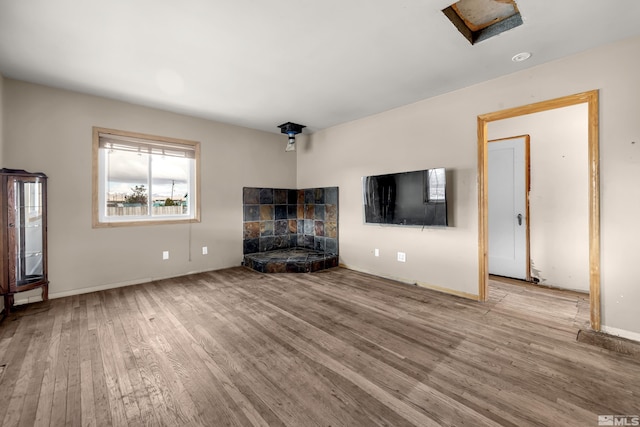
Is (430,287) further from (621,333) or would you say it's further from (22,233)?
(22,233)

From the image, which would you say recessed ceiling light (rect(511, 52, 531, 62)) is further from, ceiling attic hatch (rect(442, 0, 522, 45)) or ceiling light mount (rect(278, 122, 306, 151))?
ceiling light mount (rect(278, 122, 306, 151))

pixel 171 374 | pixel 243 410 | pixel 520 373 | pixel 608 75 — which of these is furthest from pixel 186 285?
pixel 608 75

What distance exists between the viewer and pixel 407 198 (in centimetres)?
362

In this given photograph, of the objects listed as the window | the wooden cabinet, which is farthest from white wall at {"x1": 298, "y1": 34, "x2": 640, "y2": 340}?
the wooden cabinet

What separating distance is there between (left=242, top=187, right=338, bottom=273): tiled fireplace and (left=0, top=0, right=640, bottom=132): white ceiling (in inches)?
76.9

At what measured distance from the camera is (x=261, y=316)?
2.68 meters

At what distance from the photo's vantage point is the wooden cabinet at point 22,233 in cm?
266

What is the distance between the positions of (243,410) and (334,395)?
515 mm

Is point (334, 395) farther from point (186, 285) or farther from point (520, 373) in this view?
point (186, 285)

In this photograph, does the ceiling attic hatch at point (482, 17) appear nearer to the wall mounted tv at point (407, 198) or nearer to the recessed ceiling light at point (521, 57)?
the recessed ceiling light at point (521, 57)

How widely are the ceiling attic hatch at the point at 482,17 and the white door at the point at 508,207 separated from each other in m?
2.31

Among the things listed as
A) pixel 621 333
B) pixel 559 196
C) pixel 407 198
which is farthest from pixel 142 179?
pixel 559 196

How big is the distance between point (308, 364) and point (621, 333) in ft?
8.67

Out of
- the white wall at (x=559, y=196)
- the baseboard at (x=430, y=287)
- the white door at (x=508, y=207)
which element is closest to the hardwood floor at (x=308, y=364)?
the baseboard at (x=430, y=287)
